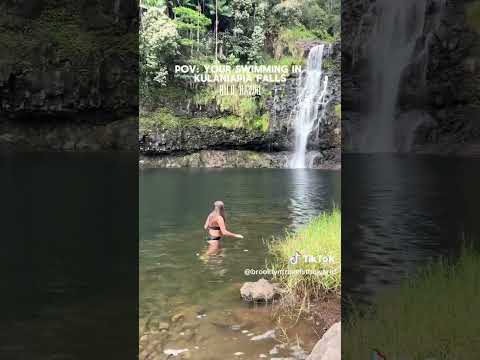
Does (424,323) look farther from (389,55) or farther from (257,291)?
(389,55)

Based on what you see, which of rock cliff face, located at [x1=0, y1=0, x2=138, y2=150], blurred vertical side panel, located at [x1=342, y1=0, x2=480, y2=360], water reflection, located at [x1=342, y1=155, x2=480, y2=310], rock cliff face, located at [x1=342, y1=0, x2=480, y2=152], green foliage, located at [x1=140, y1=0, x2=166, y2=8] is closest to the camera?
blurred vertical side panel, located at [x1=342, y1=0, x2=480, y2=360]

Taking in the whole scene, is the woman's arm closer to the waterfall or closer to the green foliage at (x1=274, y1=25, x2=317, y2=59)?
the green foliage at (x1=274, y1=25, x2=317, y2=59)

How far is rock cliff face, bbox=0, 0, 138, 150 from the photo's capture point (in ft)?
99.2

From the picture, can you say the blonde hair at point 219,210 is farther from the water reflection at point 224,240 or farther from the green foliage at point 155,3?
the green foliage at point 155,3

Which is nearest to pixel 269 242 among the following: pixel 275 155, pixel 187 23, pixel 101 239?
pixel 275 155

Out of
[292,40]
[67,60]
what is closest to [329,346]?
[292,40]

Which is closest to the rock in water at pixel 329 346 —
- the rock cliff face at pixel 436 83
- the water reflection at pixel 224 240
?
the water reflection at pixel 224 240

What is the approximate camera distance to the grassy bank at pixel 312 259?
482 cm

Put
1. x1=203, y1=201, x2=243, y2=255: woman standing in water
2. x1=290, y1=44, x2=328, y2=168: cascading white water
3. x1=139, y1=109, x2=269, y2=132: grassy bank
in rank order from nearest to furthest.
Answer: x1=290, y1=44, x2=328, y2=168: cascading white water
x1=203, y1=201, x2=243, y2=255: woman standing in water
x1=139, y1=109, x2=269, y2=132: grassy bank

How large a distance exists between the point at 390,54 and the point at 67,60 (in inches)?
685

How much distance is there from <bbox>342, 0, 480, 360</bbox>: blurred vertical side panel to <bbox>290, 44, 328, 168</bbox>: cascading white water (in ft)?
5.37

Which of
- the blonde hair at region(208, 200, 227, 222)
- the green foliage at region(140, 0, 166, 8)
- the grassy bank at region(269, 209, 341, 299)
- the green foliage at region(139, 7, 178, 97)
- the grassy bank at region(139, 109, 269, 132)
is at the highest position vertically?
the green foliage at region(140, 0, 166, 8)

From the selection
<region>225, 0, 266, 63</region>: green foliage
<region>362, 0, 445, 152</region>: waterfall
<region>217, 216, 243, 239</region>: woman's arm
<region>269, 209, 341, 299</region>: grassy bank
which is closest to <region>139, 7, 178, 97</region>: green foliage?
<region>225, 0, 266, 63</region>: green foliage

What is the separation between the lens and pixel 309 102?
5375mm
